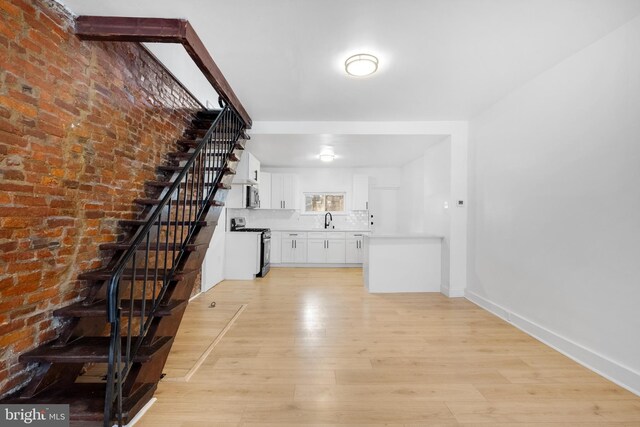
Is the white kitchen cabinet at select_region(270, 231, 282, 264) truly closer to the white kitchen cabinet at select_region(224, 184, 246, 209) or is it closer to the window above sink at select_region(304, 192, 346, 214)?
the window above sink at select_region(304, 192, 346, 214)

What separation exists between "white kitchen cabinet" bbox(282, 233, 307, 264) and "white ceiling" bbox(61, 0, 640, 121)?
377 cm

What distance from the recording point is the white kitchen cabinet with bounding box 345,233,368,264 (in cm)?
641

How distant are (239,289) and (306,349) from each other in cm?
235

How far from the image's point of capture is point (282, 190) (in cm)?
666

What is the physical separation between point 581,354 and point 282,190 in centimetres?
574

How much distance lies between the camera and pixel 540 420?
157 cm

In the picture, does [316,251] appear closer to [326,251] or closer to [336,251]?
[326,251]

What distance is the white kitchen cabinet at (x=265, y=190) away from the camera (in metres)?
6.49

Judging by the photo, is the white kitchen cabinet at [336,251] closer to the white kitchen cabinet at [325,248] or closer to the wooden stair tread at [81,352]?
the white kitchen cabinet at [325,248]

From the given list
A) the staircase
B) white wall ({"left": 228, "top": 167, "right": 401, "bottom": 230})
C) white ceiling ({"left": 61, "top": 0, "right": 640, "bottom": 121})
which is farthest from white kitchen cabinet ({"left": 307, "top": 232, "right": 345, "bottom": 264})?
the staircase

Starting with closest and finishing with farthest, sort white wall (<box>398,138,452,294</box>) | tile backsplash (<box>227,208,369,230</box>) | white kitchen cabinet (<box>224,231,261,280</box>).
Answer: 1. white wall (<box>398,138,452,294</box>)
2. white kitchen cabinet (<box>224,231,261,280</box>)
3. tile backsplash (<box>227,208,369,230</box>)

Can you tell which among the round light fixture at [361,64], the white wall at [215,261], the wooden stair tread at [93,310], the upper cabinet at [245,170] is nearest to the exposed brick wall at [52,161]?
the wooden stair tread at [93,310]

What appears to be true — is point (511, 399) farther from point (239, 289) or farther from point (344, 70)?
point (239, 289)

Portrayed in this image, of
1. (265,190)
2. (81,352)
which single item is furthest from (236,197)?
(81,352)
